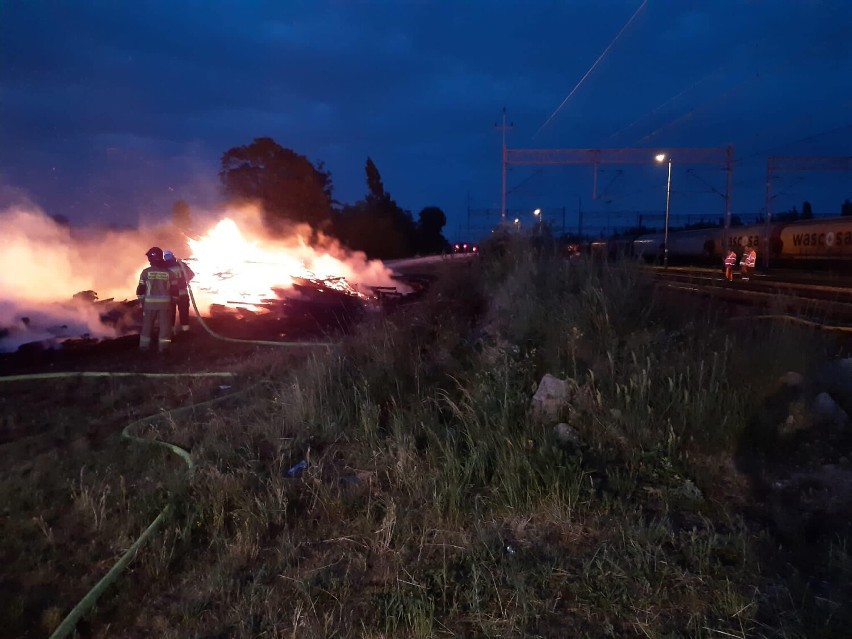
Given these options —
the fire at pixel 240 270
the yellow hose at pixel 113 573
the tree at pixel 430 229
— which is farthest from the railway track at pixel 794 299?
the tree at pixel 430 229

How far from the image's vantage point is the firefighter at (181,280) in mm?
12538

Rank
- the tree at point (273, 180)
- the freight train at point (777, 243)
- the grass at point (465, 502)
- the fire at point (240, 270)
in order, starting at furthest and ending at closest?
the tree at point (273, 180) → the freight train at point (777, 243) → the fire at point (240, 270) → the grass at point (465, 502)

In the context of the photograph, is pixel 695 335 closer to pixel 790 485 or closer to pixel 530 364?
pixel 530 364

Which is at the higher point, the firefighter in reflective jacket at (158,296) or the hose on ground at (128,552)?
the firefighter in reflective jacket at (158,296)

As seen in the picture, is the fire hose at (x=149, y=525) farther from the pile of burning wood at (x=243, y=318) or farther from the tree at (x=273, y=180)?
the tree at (x=273, y=180)

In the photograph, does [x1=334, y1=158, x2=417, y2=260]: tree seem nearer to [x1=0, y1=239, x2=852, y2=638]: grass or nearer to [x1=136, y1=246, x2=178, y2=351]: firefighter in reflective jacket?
[x1=136, y1=246, x2=178, y2=351]: firefighter in reflective jacket

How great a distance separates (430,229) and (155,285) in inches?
2421

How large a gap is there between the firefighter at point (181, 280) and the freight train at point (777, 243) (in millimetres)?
16998

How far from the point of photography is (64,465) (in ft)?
19.7

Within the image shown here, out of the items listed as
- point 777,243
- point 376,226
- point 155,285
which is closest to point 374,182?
point 376,226

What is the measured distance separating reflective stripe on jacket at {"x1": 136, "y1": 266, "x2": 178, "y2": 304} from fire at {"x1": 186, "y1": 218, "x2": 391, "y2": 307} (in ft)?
18.9

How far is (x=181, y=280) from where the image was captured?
12.7 m

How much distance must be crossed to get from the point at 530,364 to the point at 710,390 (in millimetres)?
1721

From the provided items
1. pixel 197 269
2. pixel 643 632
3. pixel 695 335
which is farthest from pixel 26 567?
pixel 197 269
